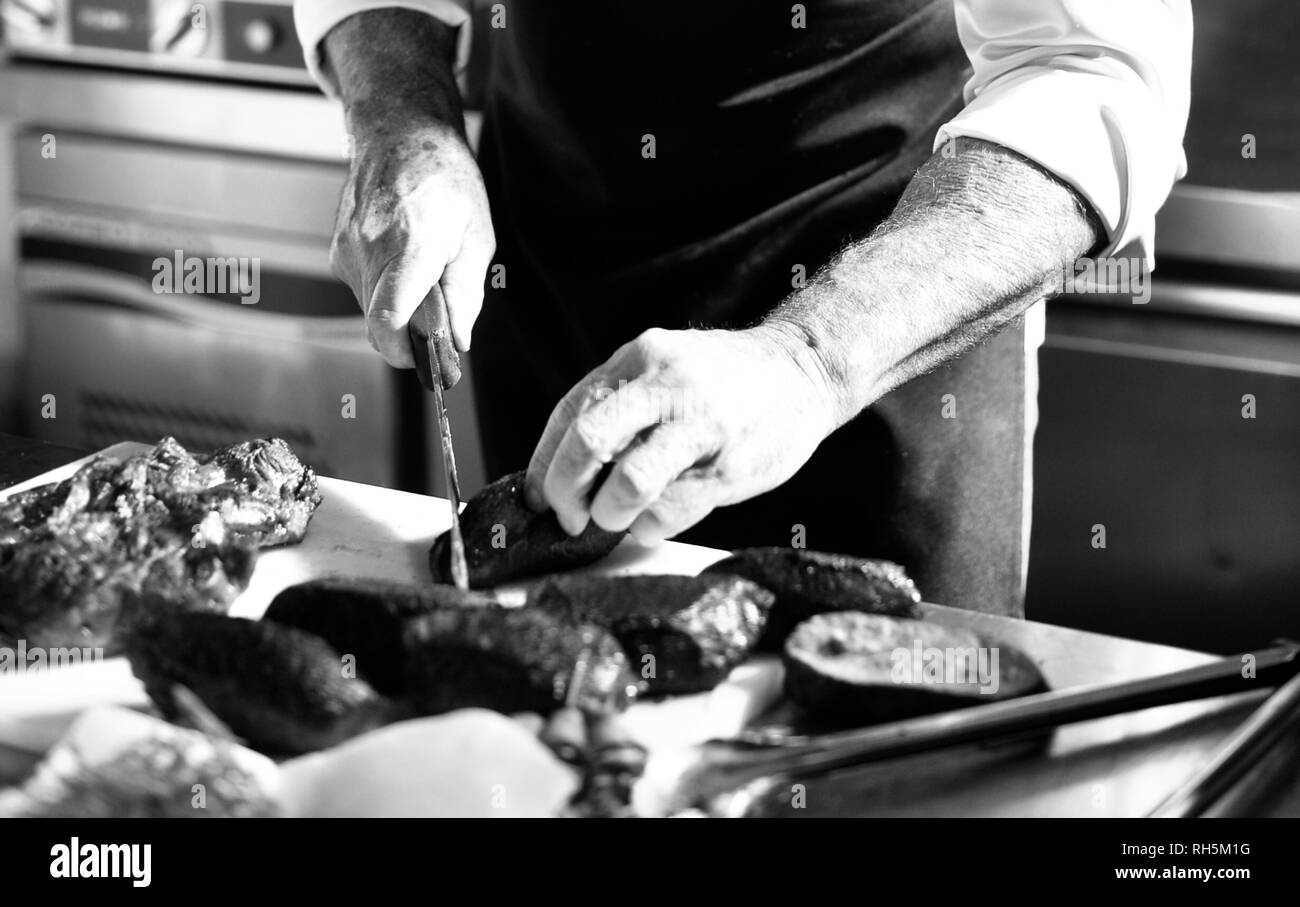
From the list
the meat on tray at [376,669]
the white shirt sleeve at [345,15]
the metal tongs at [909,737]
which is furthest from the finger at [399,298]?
the metal tongs at [909,737]

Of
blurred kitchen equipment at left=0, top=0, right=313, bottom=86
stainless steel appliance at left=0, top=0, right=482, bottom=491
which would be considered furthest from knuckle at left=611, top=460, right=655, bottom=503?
blurred kitchen equipment at left=0, top=0, right=313, bottom=86

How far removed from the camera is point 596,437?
1.27m

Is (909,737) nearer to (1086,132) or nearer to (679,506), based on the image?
(679,506)

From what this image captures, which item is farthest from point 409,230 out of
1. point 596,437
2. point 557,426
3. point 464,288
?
point 596,437

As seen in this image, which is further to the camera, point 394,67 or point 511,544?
point 394,67

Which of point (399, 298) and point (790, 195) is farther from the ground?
point (790, 195)

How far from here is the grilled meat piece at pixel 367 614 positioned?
1.17 meters

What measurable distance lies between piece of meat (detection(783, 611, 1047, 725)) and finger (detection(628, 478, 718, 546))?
168mm

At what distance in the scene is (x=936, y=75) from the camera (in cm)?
186

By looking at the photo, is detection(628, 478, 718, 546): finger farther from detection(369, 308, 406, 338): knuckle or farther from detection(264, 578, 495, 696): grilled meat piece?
detection(369, 308, 406, 338): knuckle

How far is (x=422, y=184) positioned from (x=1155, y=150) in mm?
842

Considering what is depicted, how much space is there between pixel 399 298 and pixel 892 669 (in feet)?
2.37
